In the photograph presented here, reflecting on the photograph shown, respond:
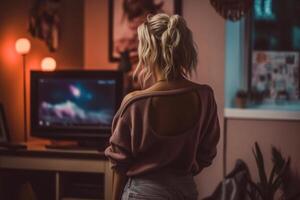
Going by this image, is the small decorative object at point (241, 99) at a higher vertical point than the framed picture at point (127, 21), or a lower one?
lower

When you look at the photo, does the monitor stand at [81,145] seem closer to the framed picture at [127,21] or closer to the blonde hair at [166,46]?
the framed picture at [127,21]

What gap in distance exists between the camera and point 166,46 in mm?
1945

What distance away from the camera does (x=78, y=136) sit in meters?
3.66

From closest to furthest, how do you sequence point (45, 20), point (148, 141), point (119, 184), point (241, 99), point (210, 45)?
point (148, 141), point (119, 184), point (210, 45), point (241, 99), point (45, 20)

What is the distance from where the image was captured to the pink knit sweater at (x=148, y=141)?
192cm

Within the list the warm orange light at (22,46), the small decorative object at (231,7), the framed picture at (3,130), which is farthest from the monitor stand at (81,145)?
the small decorative object at (231,7)

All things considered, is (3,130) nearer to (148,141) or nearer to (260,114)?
(260,114)

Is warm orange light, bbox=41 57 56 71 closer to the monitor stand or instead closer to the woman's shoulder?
the monitor stand

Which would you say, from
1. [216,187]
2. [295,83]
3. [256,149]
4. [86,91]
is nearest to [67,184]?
[86,91]

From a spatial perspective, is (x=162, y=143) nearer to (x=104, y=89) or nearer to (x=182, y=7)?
(x=104, y=89)

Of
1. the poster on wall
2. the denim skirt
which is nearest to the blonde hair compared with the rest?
the denim skirt

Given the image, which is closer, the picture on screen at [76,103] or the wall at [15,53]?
the picture on screen at [76,103]

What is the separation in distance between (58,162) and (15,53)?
1063 millimetres

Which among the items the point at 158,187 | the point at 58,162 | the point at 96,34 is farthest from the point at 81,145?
the point at 158,187
